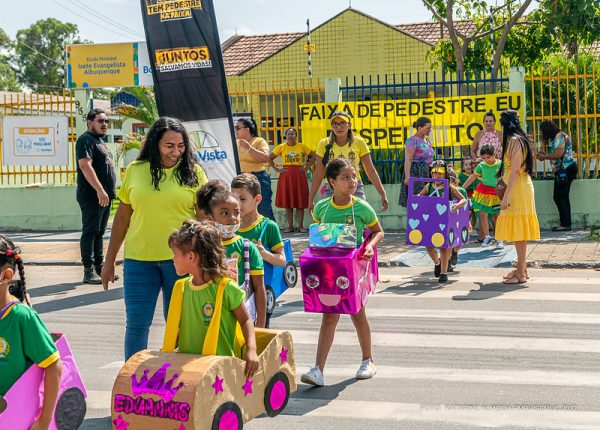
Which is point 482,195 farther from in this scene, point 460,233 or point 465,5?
point 465,5

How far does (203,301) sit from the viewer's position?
179 inches

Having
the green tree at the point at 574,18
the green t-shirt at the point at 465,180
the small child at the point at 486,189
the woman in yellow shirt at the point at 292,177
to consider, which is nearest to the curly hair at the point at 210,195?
the small child at the point at 486,189

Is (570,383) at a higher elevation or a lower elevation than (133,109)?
lower

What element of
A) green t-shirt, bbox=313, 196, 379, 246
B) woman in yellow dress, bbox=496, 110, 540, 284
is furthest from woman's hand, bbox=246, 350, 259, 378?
woman in yellow dress, bbox=496, 110, 540, 284

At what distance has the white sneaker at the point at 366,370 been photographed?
6.32 m

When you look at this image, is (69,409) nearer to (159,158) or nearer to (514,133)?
(159,158)

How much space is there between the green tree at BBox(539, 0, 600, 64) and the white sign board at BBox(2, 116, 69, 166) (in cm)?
934

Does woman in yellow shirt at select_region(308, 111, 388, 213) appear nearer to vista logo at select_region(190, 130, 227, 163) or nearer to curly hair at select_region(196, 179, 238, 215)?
vista logo at select_region(190, 130, 227, 163)

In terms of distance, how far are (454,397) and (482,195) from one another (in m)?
7.57

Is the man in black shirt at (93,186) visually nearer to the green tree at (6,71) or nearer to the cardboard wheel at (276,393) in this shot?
the cardboard wheel at (276,393)

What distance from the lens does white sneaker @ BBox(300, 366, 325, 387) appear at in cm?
610

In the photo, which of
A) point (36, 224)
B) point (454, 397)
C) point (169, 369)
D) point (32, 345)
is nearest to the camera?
point (32, 345)

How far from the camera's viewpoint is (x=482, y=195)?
514 inches

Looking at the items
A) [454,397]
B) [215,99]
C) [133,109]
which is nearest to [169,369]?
[454,397]
